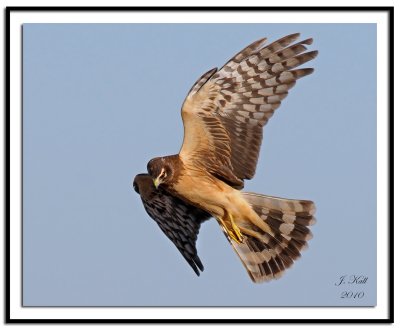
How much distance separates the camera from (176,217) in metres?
10.3

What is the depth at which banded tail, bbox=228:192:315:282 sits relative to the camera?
388 inches

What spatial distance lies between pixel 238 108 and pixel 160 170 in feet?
2.52

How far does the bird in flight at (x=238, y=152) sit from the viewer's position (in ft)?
30.7

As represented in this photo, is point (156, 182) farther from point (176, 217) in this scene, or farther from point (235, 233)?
point (176, 217)

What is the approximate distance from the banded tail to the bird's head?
669 millimetres

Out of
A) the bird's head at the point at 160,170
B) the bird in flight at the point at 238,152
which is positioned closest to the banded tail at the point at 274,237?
the bird in flight at the point at 238,152
